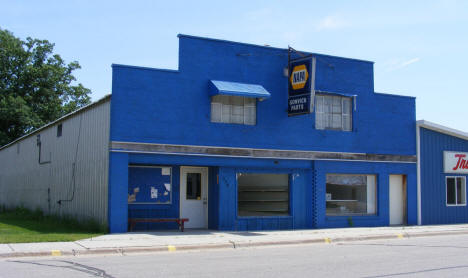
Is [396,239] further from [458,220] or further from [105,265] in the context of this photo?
[105,265]

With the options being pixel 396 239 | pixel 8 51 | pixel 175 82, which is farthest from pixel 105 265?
pixel 8 51

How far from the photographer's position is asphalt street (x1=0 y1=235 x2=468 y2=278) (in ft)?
32.1

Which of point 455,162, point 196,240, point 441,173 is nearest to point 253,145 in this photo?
point 196,240

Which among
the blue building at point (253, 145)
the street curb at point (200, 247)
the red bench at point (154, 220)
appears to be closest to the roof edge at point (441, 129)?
the blue building at point (253, 145)

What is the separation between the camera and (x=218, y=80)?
18266mm

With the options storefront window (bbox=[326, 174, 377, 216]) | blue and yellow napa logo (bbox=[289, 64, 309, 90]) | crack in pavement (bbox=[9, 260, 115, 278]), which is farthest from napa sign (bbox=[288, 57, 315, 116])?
crack in pavement (bbox=[9, 260, 115, 278])

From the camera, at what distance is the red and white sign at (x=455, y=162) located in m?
23.0

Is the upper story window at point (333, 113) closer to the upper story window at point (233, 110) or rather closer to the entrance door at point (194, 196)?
the upper story window at point (233, 110)

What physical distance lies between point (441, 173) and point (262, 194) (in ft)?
29.3

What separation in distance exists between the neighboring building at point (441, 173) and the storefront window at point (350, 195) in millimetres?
2504

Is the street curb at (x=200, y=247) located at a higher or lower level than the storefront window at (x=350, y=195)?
lower

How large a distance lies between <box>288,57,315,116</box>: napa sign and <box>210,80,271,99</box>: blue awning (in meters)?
1.15

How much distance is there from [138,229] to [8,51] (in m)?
32.8

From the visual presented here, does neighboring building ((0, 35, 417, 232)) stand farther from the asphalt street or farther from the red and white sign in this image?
the asphalt street
